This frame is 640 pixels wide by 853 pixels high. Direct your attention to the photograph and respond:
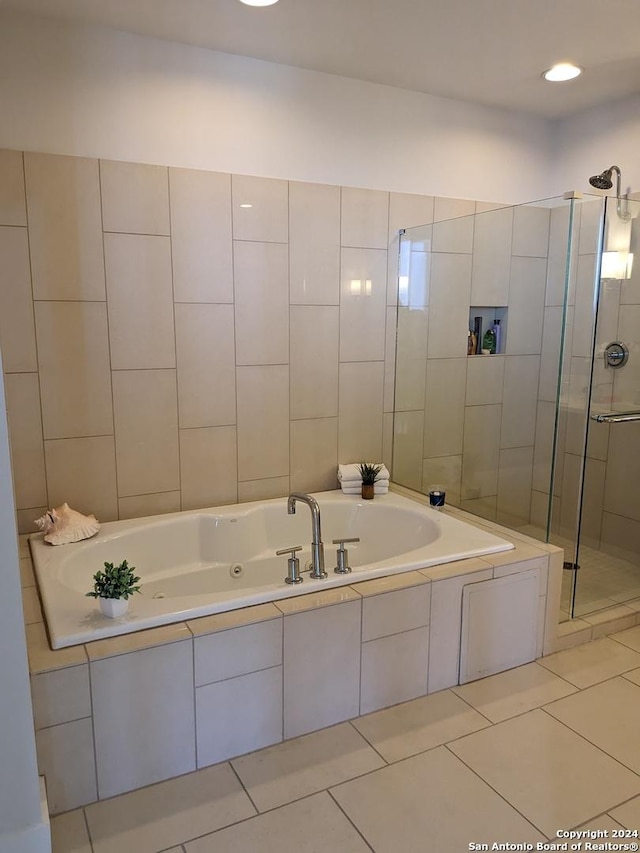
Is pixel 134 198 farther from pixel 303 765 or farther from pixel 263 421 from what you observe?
pixel 303 765

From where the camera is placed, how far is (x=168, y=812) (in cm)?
179

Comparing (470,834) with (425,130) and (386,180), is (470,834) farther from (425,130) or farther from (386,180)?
(425,130)

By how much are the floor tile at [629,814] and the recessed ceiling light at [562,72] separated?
290 cm

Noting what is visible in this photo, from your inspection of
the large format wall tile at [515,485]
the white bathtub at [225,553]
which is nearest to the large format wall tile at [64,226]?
the white bathtub at [225,553]

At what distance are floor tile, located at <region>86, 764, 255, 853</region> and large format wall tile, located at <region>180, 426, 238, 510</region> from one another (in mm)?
1308

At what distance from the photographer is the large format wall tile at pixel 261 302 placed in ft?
9.56

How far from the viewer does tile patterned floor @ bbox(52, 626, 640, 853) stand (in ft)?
5.61

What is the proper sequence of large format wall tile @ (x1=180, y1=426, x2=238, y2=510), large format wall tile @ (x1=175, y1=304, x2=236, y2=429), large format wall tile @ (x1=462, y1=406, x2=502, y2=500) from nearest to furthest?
large format wall tile @ (x1=175, y1=304, x2=236, y2=429)
large format wall tile @ (x1=180, y1=426, x2=238, y2=510)
large format wall tile @ (x1=462, y1=406, x2=502, y2=500)

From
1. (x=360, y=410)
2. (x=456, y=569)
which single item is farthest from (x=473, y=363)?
(x=456, y=569)

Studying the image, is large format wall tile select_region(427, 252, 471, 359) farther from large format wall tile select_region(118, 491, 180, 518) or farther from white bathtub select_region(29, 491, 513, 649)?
large format wall tile select_region(118, 491, 180, 518)

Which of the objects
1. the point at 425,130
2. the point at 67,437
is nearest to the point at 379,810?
the point at 67,437

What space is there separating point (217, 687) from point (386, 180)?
2505 mm

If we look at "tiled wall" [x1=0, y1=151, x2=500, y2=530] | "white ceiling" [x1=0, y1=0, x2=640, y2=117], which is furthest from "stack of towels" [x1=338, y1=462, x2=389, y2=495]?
"white ceiling" [x1=0, y1=0, x2=640, y2=117]

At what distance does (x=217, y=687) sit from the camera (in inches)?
76.9
